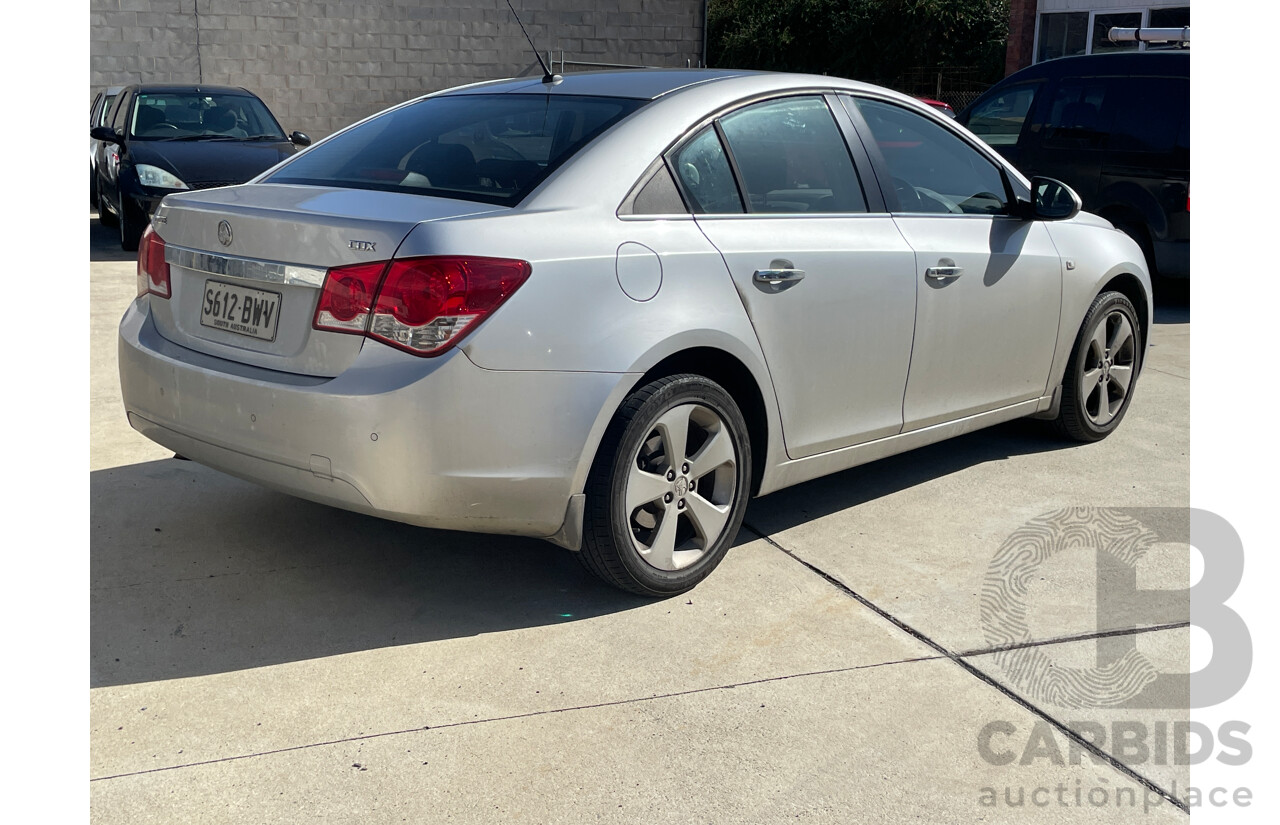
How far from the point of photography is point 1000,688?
324cm

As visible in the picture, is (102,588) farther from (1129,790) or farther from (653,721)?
(1129,790)

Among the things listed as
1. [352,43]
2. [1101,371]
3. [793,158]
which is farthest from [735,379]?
[352,43]

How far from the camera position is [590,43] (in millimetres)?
20828

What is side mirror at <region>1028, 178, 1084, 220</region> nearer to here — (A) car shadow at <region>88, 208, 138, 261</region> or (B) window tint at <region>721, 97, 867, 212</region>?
(B) window tint at <region>721, 97, 867, 212</region>

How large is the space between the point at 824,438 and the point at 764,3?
33.1m

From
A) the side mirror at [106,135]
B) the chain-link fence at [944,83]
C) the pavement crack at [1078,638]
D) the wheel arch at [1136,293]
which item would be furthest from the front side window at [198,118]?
the chain-link fence at [944,83]

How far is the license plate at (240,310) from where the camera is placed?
3.37m

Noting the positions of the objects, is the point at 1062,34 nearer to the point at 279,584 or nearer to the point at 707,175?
the point at 707,175

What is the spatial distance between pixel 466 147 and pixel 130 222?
8.29 metres

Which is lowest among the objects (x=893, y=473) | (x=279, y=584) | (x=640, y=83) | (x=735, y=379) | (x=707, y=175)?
(x=279, y=584)

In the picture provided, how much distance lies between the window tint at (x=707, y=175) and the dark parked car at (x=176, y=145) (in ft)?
23.4

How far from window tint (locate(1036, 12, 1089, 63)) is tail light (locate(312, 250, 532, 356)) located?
22950 mm

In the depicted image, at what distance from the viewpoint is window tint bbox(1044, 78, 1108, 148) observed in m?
9.55

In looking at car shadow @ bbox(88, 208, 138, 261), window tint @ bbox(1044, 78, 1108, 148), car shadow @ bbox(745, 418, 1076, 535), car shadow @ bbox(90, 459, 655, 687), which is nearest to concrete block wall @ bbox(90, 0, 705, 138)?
car shadow @ bbox(88, 208, 138, 261)
